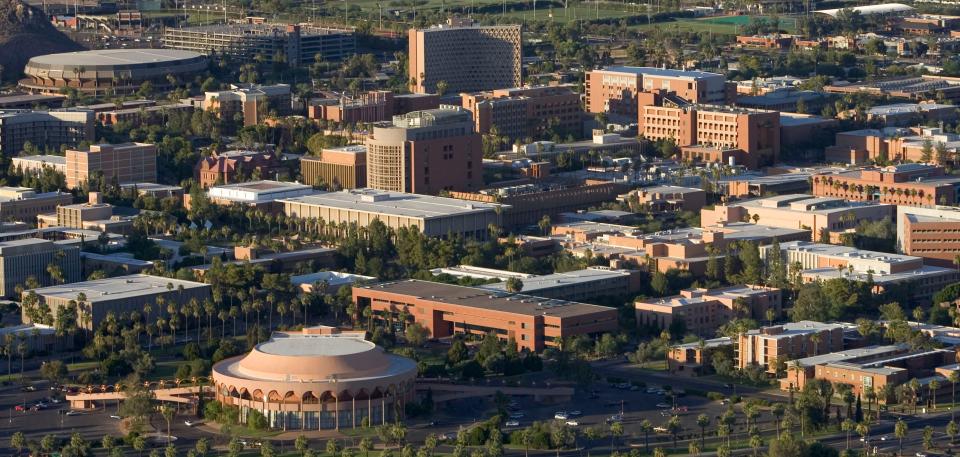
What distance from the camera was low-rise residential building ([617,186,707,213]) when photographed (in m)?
86.9

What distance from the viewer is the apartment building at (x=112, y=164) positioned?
90062 millimetres

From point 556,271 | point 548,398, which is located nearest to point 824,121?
point 556,271

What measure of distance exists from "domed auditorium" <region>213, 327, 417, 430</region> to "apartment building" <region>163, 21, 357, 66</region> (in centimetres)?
6293

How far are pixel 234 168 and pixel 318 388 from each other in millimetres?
33101

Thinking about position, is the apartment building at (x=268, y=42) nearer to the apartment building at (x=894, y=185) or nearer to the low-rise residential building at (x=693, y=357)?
the apartment building at (x=894, y=185)

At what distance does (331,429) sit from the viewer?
5972cm

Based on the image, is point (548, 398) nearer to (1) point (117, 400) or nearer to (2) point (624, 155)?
(1) point (117, 400)

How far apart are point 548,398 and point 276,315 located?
11466 millimetres

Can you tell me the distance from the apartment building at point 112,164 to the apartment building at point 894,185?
68.2ft

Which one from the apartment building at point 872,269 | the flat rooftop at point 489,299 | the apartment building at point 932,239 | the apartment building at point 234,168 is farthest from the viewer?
the apartment building at point 234,168

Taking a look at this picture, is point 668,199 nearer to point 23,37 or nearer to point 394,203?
point 394,203

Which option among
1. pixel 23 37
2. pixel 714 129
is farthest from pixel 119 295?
pixel 23 37

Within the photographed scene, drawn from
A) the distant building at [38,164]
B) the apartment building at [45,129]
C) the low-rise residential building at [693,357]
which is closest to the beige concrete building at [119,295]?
the low-rise residential building at [693,357]

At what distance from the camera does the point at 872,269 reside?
Result: 74.0m
